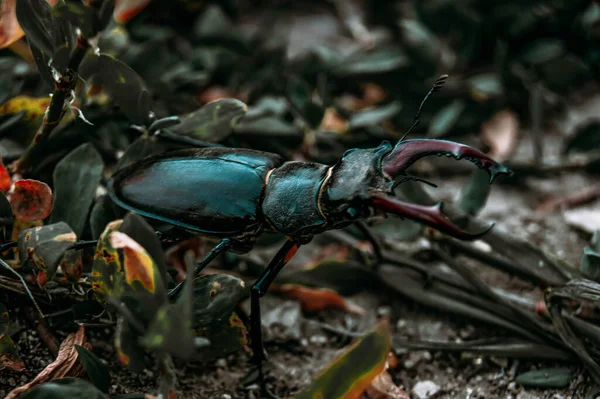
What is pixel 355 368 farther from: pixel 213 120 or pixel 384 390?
pixel 213 120

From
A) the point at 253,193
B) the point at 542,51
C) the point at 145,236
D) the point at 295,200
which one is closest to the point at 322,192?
the point at 295,200

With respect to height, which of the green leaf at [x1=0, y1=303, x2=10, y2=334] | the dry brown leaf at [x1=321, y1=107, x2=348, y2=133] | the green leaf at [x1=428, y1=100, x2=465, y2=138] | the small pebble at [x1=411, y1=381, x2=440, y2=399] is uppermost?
the green leaf at [x1=0, y1=303, x2=10, y2=334]

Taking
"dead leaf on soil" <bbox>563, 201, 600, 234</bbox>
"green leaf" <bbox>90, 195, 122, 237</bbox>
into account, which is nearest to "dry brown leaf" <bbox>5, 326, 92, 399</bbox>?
"green leaf" <bbox>90, 195, 122, 237</bbox>

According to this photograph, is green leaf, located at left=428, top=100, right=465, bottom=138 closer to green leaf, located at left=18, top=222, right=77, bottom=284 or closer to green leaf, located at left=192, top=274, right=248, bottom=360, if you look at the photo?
green leaf, located at left=192, top=274, right=248, bottom=360

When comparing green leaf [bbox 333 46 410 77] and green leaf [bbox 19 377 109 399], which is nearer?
green leaf [bbox 19 377 109 399]

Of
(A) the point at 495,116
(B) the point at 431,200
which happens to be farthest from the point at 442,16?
(B) the point at 431,200

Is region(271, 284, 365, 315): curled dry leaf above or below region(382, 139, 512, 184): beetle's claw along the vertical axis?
below

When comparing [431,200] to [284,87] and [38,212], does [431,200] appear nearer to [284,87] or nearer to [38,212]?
[284,87]
